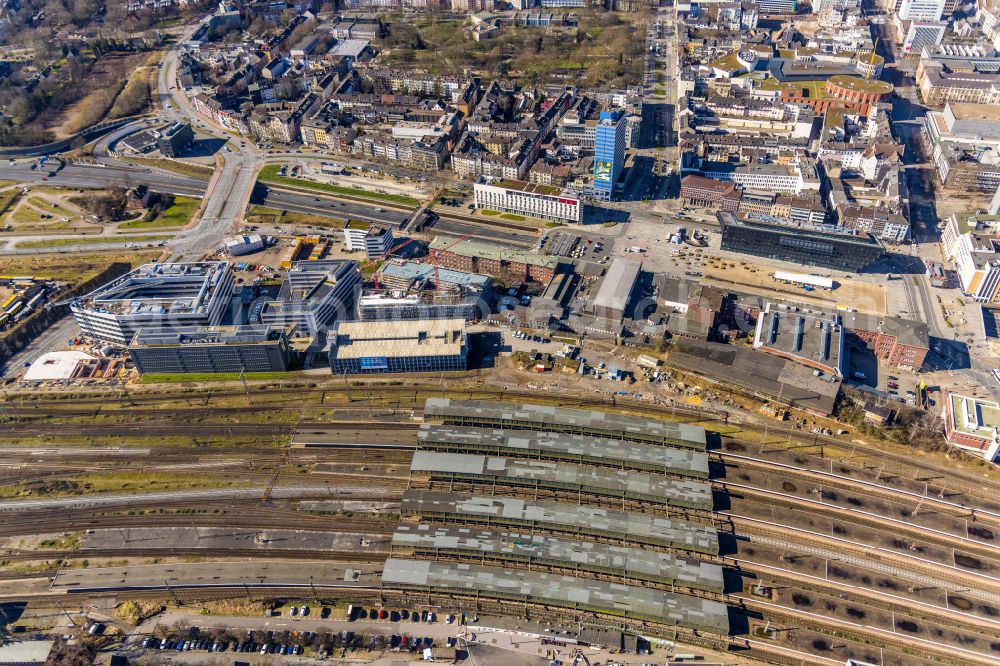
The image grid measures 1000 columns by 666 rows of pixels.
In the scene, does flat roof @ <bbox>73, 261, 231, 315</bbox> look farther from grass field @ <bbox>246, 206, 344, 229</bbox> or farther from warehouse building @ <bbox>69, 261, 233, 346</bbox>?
grass field @ <bbox>246, 206, 344, 229</bbox>

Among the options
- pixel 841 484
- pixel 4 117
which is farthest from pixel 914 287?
pixel 4 117

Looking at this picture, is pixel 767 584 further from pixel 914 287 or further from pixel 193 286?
pixel 193 286

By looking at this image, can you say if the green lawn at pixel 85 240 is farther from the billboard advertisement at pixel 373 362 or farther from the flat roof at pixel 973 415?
the flat roof at pixel 973 415

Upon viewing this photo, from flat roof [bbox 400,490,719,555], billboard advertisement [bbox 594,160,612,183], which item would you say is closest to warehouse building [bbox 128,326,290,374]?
flat roof [bbox 400,490,719,555]

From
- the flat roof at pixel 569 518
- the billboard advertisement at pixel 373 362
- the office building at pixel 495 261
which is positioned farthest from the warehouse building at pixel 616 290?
the flat roof at pixel 569 518

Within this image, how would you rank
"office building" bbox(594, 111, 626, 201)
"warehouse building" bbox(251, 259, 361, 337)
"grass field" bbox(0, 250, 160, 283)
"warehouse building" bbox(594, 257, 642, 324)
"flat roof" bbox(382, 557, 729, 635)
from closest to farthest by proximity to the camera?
1. "flat roof" bbox(382, 557, 729, 635)
2. "warehouse building" bbox(594, 257, 642, 324)
3. "warehouse building" bbox(251, 259, 361, 337)
4. "grass field" bbox(0, 250, 160, 283)
5. "office building" bbox(594, 111, 626, 201)

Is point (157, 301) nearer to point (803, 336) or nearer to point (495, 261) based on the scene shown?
point (495, 261)

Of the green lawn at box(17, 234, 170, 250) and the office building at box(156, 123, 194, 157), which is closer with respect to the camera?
the green lawn at box(17, 234, 170, 250)
